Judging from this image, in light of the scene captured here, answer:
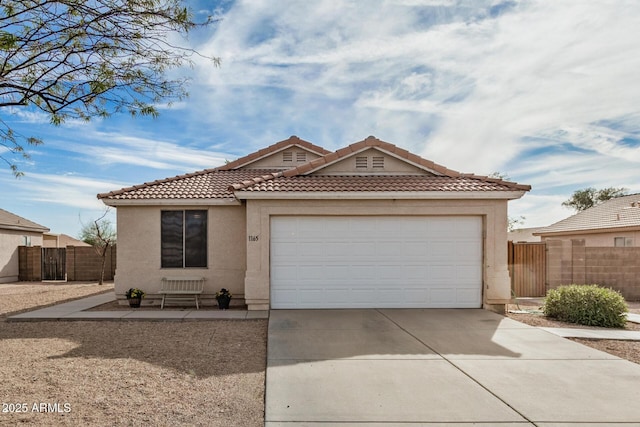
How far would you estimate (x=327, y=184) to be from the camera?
10578mm

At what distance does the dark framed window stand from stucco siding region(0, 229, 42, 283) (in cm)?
1310

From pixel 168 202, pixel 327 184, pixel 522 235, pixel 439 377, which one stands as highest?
pixel 327 184

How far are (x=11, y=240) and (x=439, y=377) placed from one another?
22.4 metres

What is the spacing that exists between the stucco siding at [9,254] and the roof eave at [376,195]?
52.8 ft

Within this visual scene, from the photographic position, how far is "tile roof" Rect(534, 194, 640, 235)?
1778cm

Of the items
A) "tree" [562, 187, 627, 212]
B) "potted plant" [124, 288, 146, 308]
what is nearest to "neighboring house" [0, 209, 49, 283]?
"potted plant" [124, 288, 146, 308]

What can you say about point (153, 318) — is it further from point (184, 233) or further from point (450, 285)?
point (450, 285)

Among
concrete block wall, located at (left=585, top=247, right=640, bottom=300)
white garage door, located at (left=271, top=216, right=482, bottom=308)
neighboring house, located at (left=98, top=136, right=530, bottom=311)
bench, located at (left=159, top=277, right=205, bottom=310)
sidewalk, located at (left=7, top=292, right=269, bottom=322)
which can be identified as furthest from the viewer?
concrete block wall, located at (left=585, top=247, right=640, bottom=300)

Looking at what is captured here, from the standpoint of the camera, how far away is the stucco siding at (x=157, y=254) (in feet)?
37.0

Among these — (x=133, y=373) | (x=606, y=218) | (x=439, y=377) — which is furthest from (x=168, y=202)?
(x=606, y=218)

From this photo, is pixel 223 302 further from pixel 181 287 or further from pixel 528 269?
pixel 528 269

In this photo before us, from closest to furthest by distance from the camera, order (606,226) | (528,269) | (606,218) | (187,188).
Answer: (187,188) < (528,269) < (606,226) < (606,218)

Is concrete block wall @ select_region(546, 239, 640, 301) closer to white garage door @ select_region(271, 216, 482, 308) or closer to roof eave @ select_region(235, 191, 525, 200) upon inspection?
roof eave @ select_region(235, 191, 525, 200)

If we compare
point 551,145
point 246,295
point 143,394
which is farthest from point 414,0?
point 551,145
